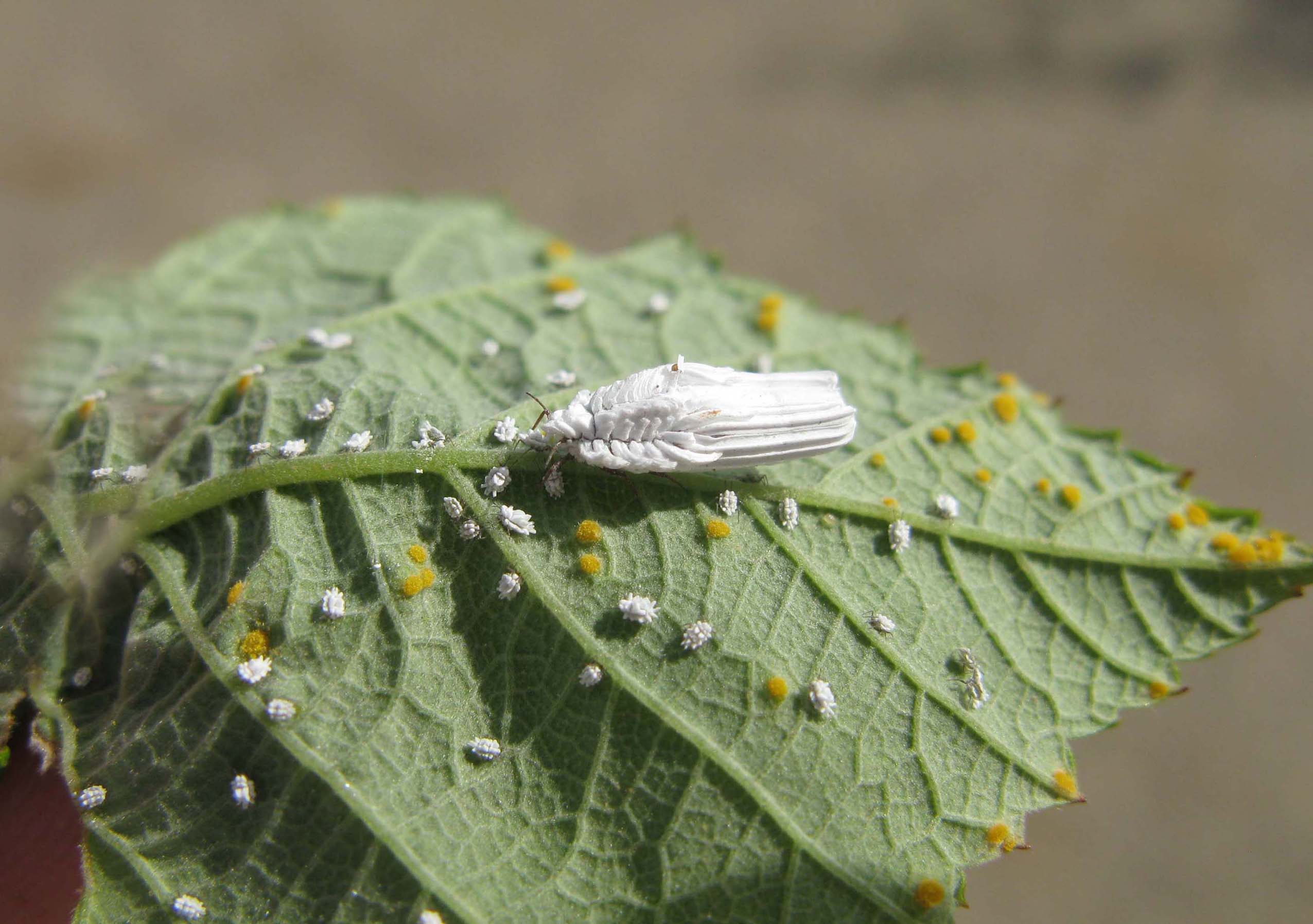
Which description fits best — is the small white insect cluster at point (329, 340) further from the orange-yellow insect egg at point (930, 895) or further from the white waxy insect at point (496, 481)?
the orange-yellow insect egg at point (930, 895)

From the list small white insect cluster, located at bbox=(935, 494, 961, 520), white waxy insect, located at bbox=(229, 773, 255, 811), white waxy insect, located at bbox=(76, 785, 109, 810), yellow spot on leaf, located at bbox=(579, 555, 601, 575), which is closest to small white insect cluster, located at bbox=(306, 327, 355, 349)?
yellow spot on leaf, located at bbox=(579, 555, 601, 575)

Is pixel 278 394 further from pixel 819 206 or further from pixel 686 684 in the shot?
pixel 819 206

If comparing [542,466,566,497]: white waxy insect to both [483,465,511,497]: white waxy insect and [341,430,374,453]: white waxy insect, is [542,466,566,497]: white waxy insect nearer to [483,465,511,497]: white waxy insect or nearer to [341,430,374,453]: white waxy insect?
[483,465,511,497]: white waxy insect

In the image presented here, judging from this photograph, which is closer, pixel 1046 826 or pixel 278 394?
pixel 278 394

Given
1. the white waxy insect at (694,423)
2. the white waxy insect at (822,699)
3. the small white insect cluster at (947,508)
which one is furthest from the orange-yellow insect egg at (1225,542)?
the white waxy insect at (822,699)

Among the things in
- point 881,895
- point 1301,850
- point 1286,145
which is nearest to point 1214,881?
point 1301,850

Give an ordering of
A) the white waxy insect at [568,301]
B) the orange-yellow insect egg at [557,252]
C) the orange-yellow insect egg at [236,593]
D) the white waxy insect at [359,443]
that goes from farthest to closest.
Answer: the orange-yellow insect egg at [557,252] < the white waxy insect at [568,301] < the white waxy insect at [359,443] < the orange-yellow insect egg at [236,593]
